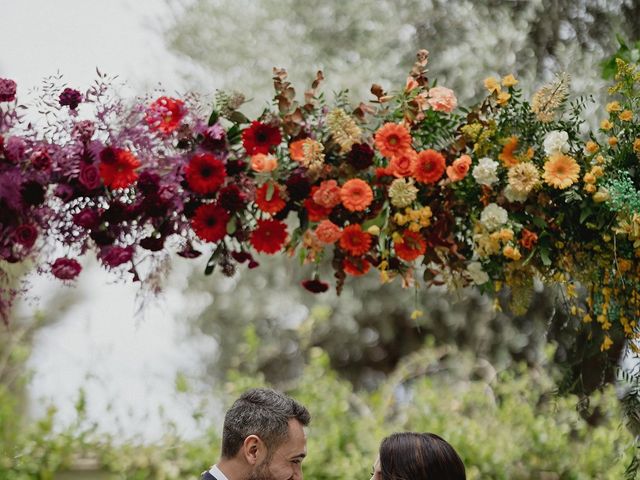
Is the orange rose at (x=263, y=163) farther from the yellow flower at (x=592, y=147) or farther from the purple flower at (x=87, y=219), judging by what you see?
the yellow flower at (x=592, y=147)

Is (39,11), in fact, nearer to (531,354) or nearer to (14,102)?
(531,354)

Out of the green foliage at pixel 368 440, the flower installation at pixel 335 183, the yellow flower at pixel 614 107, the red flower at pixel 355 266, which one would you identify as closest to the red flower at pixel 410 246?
the flower installation at pixel 335 183

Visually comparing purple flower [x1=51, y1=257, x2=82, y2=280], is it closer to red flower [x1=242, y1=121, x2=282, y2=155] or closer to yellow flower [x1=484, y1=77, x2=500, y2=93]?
red flower [x1=242, y1=121, x2=282, y2=155]

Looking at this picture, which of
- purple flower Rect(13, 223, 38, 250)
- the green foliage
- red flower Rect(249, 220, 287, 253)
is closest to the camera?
purple flower Rect(13, 223, 38, 250)

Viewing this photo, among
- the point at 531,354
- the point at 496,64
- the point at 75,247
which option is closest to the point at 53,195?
the point at 75,247

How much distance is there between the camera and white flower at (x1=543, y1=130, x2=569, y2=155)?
8.73 ft

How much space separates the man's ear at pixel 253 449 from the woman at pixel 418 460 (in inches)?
13.9

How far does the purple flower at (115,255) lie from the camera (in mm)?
2545

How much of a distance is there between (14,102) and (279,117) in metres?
0.75

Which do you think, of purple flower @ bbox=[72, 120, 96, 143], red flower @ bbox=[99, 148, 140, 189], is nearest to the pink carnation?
red flower @ bbox=[99, 148, 140, 189]

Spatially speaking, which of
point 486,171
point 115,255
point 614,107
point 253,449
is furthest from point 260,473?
point 614,107

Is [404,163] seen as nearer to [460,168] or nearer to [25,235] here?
[460,168]

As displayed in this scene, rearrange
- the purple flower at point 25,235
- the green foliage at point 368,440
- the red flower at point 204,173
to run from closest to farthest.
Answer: the purple flower at point 25,235 < the red flower at point 204,173 < the green foliage at point 368,440

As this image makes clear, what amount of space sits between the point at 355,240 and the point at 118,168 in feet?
2.31
